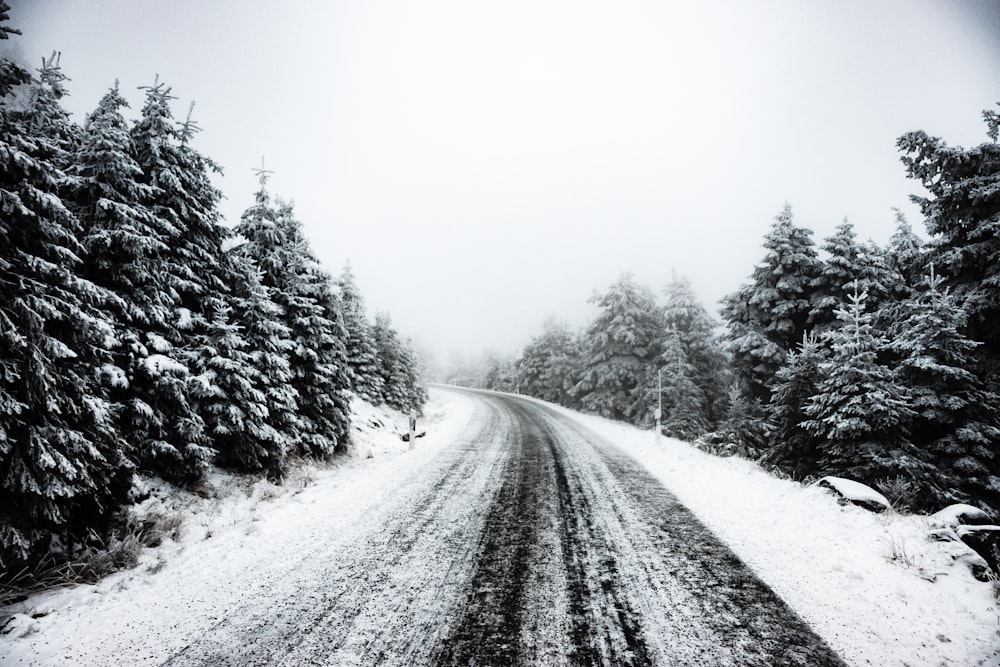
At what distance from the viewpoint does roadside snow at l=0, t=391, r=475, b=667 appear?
2875 mm

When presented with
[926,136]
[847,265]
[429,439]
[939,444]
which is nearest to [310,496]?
[429,439]

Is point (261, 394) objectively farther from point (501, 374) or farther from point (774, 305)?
point (501, 374)

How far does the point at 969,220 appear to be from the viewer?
9391 mm

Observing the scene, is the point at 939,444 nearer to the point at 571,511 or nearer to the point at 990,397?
the point at 990,397

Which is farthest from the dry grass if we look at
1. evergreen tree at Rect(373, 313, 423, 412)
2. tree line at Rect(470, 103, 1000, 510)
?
evergreen tree at Rect(373, 313, 423, 412)

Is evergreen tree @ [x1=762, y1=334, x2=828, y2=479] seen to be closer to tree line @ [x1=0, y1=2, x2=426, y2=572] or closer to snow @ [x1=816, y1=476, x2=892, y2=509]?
snow @ [x1=816, y1=476, x2=892, y2=509]

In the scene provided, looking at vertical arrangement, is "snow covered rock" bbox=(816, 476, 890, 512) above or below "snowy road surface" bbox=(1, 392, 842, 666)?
above

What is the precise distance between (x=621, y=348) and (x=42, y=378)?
24.0 meters

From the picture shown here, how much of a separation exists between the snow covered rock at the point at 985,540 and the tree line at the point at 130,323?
8.92 meters

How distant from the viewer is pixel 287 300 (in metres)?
9.20

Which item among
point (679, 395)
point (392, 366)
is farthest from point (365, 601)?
point (392, 366)

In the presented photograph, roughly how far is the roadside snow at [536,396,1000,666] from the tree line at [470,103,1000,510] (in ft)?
7.82

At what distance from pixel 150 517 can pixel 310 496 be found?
2.07 metres

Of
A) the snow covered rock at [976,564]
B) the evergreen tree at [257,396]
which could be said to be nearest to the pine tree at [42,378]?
the evergreen tree at [257,396]
